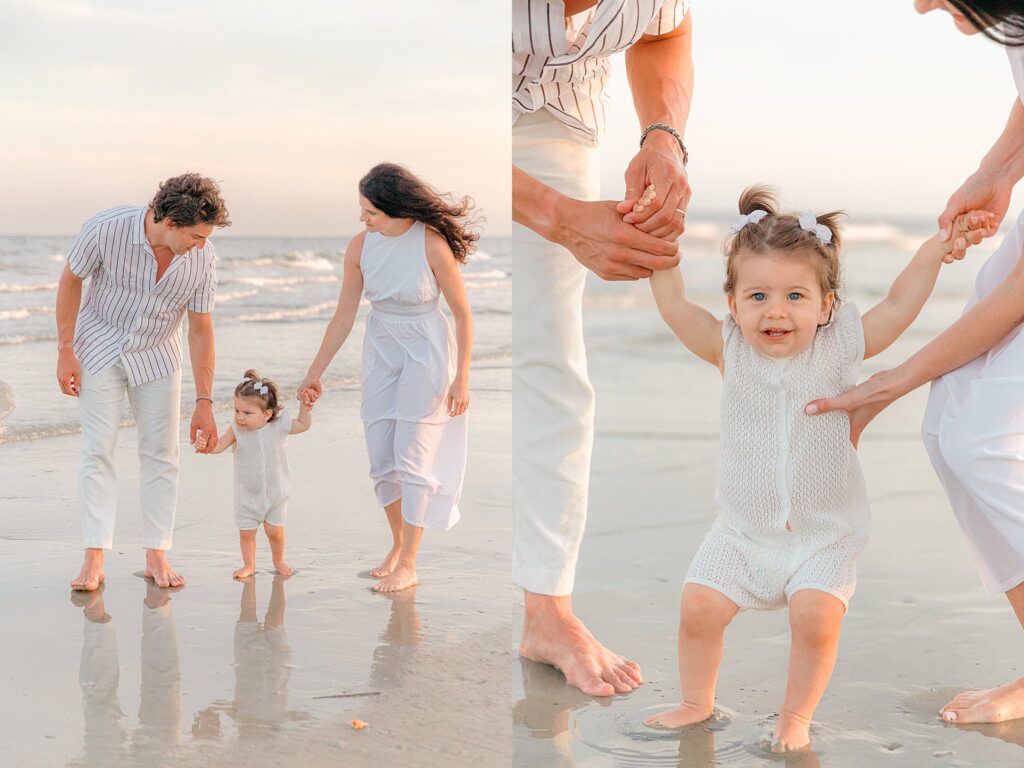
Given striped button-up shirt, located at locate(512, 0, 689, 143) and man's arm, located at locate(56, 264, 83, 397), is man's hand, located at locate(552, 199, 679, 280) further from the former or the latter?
man's arm, located at locate(56, 264, 83, 397)

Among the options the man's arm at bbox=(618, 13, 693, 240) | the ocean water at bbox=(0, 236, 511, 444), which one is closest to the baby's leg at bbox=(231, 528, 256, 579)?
the ocean water at bbox=(0, 236, 511, 444)

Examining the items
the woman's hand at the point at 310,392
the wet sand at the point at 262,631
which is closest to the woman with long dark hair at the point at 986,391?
the wet sand at the point at 262,631

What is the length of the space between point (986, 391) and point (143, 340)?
1.71m

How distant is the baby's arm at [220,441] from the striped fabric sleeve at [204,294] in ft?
0.95

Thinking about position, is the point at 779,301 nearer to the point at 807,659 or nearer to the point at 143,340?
the point at 807,659

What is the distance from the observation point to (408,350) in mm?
2559

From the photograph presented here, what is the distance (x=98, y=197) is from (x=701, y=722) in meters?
1.97

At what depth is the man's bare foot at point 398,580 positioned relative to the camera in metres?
2.49

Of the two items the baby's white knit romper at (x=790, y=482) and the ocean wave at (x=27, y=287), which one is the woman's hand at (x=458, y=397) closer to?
the baby's white knit romper at (x=790, y=482)

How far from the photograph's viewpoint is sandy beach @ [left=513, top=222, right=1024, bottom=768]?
1733mm

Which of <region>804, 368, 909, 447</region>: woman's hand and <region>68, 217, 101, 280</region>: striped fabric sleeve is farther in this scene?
<region>68, 217, 101, 280</region>: striped fabric sleeve

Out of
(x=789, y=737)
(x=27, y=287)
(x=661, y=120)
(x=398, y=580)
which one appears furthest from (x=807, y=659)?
(x=27, y=287)

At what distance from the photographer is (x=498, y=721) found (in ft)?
6.30

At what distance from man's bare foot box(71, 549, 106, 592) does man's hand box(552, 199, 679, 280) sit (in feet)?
4.45
